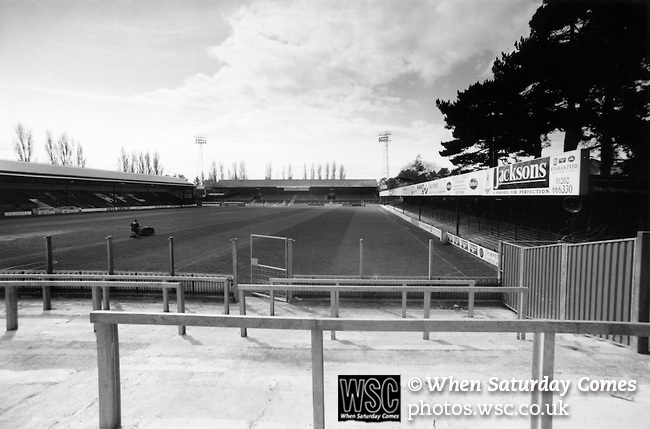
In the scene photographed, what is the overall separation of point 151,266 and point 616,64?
24.8 meters

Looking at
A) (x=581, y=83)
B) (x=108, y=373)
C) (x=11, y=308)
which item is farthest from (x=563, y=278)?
(x=581, y=83)

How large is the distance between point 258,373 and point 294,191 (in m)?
94.4

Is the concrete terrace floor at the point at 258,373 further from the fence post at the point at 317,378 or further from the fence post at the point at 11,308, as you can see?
the fence post at the point at 317,378

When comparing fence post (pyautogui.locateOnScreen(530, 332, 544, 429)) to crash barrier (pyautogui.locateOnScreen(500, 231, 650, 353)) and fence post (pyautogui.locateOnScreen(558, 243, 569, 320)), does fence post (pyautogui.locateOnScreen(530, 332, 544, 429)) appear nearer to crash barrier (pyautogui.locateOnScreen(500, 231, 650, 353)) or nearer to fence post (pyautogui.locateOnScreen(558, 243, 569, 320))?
crash barrier (pyautogui.locateOnScreen(500, 231, 650, 353))

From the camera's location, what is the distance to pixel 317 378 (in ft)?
7.21

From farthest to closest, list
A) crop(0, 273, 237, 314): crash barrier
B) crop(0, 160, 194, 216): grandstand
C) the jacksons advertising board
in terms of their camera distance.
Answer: crop(0, 160, 194, 216): grandstand, the jacksons advertising board, crop(0, 273, 237, 314): crash barrier

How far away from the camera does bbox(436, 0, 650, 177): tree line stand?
1527 centimetres

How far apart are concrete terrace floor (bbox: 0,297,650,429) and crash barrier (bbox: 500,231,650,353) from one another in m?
0.64

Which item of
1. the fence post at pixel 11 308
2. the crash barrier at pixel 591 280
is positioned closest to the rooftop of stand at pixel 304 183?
the crash barrier at pixel 591 280

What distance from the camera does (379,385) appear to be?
2.30m

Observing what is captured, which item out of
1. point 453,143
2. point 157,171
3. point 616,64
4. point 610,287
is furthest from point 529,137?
point 157,171

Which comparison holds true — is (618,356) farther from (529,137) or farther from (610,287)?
(529,137)

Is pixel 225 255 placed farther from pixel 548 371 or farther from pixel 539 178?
pixel 548 371

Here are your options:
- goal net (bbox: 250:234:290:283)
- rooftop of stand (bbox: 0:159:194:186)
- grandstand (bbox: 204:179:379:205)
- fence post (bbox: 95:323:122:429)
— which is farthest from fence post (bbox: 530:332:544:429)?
grandstand (bbox: 204:179:379:205)
